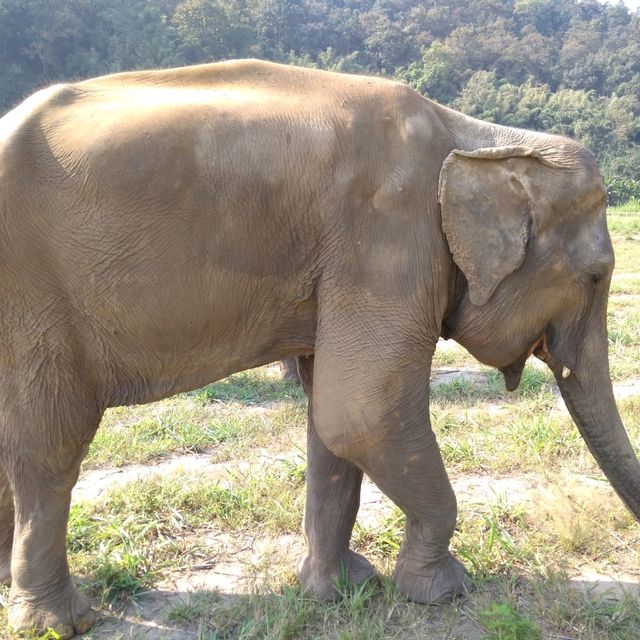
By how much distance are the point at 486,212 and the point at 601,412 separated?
81 cm

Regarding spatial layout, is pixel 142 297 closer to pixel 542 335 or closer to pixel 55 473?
pixel 55 473

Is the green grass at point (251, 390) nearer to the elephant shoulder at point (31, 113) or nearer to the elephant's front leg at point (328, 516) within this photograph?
the elephant's front leg at point (328, 516)

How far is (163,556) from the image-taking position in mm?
2881

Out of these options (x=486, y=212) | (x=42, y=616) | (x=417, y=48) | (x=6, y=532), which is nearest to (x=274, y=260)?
(x=486, y=212)

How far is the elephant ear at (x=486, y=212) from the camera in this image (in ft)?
6.95

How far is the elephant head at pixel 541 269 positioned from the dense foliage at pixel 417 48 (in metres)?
30.7

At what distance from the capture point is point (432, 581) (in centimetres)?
250

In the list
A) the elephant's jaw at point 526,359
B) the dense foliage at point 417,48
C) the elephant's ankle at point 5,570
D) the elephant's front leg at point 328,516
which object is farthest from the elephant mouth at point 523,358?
the dense foliage at point 417,48

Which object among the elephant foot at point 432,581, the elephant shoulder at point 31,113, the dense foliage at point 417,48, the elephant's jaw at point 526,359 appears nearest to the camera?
the elephant shoulder at point 31,113

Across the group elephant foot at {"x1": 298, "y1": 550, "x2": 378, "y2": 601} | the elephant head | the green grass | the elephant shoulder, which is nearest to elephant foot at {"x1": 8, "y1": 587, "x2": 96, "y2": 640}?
elephant foot at {"x1": 298, "y1": 550, "x2": 378, "y2": 601}

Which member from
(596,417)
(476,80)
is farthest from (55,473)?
(476,80)

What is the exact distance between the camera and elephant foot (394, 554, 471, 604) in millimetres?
2502

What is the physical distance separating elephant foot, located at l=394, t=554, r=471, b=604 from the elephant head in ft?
2.16

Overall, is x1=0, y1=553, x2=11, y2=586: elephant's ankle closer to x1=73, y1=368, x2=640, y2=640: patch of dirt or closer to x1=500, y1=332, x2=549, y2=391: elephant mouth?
x1=73, y1=368, x2=640, y2=640: patch of dirt
